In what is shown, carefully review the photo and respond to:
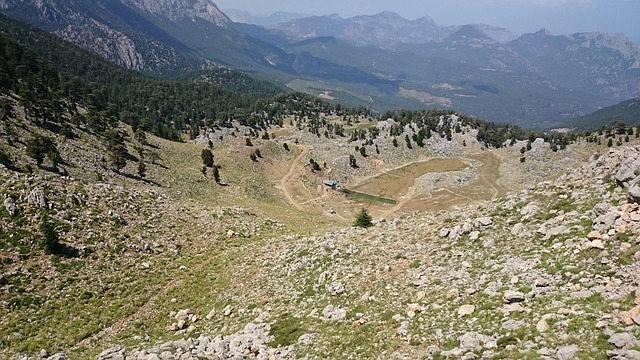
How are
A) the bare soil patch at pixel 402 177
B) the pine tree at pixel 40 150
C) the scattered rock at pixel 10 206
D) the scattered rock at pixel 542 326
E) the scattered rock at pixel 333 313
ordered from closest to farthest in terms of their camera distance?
the scattered rock at pixel 542 326 < the scattered rock at pixel 333 313 < the scattered rock at pixel 10 206 < the pine tree at pixel 40 150 < the bare soil patch at pixel 402 177

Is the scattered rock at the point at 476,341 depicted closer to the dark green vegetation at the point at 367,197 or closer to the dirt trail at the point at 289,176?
the dirt trail at the point at 289,176

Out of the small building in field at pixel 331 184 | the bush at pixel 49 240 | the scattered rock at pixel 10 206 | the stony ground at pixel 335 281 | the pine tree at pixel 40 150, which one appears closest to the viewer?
the stony ground at pixel 335 281

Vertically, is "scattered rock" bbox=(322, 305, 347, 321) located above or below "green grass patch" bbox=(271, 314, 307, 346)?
above

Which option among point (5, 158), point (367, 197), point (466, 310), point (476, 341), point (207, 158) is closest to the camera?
point (476, 341)

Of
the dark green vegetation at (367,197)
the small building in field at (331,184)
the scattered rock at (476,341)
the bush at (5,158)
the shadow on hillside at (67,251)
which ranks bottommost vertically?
the dark green vegetation at (367,197)

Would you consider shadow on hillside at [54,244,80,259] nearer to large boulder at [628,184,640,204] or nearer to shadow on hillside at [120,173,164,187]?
shadow on hillside at [120,173,164,187]

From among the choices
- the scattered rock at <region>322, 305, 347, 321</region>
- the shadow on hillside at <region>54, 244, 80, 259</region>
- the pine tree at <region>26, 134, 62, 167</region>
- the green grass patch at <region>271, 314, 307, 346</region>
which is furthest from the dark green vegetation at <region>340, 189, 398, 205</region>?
the green grass patch at <region>271, 314, 307, 346</region>

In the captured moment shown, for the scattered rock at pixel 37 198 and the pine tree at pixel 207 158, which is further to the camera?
the pine tree at pixel 207 158

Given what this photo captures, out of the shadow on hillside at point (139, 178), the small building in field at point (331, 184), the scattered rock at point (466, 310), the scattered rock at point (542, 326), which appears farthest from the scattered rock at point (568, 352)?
the small building in field at point (331, 184)

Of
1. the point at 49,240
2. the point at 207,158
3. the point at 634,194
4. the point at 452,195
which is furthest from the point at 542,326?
the point at 452,195

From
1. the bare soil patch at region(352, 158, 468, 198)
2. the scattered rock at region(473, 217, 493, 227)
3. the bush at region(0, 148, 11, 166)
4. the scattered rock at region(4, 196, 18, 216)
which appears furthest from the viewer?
the bare soil patch at region(352, 158, 468, 198)

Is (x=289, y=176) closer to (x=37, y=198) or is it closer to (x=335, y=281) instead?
(x=37, y=198)

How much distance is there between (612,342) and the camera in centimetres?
1508

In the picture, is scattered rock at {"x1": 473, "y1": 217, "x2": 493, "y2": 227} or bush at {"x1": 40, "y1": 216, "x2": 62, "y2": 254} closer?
scattered rock at {"x1": 473, "y1": 217, "x2": 493, "y2": 227}
